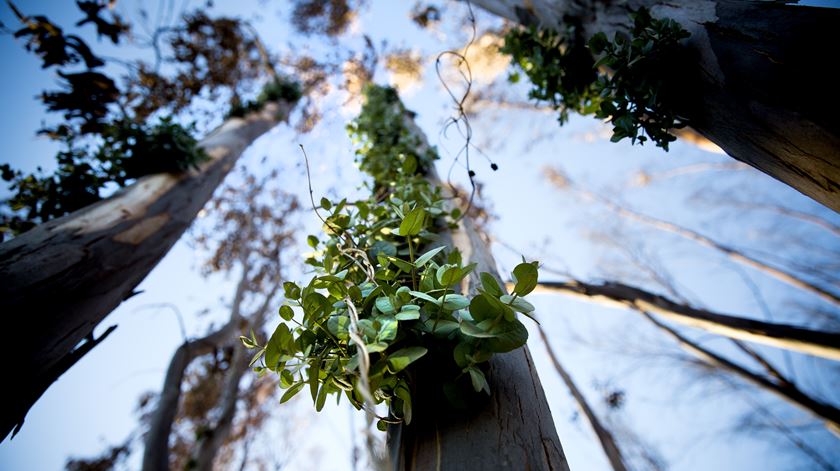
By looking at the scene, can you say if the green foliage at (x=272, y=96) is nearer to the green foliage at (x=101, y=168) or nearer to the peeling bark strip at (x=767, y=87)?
the green foliage at (x=101, y=168)

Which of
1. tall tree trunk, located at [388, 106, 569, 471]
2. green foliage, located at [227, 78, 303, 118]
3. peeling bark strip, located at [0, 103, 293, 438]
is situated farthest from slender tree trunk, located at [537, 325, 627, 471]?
green foliage, located at [227, 78, 303, 118]

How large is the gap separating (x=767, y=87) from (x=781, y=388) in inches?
188

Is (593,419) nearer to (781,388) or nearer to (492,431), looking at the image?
(781,388)

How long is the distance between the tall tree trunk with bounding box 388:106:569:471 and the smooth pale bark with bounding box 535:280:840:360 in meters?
2.17

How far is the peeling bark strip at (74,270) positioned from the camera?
4.61ft

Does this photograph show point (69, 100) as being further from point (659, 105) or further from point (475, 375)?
point (659, 105)

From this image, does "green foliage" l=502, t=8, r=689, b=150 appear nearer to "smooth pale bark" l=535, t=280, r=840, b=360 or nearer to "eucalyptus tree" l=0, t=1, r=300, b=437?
"smooth pale bark" l=535, t=280, r=840, b=360

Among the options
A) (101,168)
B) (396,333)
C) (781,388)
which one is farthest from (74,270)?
(781,388)

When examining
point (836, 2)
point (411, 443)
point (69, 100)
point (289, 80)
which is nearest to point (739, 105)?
point (836, 2)

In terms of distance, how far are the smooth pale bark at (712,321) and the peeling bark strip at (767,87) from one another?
1753 millimetres

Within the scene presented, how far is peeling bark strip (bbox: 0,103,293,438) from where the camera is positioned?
4.61 ft

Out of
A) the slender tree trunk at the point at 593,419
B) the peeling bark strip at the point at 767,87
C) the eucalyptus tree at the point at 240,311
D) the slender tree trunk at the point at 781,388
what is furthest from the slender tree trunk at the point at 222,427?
the slender tree trunk at the point at 781,388

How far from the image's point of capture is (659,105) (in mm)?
1323

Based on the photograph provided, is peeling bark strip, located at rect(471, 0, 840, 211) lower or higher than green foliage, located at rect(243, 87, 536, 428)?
higher
